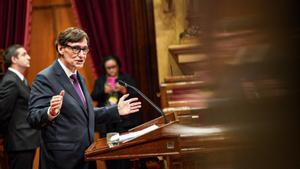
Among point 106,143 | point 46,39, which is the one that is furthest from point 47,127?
point 46,39

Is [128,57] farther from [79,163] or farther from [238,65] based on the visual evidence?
[238,65]

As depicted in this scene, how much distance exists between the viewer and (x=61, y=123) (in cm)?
229

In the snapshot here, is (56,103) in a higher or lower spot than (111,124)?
higher

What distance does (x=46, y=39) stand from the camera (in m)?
5.38

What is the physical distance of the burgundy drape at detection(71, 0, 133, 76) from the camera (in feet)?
16.1

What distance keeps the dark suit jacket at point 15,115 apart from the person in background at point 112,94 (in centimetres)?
80

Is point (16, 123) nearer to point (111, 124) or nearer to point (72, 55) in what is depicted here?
point (111, 124)

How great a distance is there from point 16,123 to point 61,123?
4.86ft

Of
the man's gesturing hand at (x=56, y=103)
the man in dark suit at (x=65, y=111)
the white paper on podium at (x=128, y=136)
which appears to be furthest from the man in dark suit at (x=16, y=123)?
the man's gesturing hand at (x=56, y=103)

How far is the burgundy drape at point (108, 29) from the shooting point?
492 centimetres

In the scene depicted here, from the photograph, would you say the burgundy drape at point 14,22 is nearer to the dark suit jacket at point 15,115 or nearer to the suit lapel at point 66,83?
the dark suit jacket at point 15,115

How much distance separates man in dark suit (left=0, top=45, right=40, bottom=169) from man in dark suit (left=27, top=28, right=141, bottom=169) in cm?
127

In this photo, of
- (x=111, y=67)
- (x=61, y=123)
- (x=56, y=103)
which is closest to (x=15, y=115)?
(x=111, y=67)

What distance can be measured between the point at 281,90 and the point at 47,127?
7.11 ft
